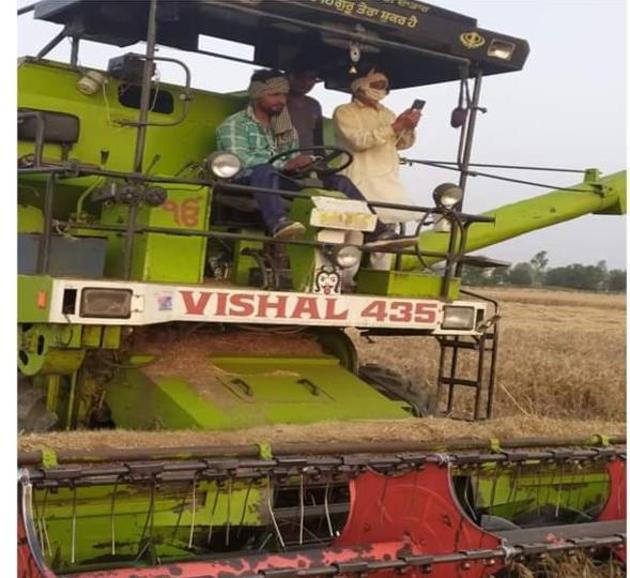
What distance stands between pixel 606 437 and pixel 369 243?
5.08ft

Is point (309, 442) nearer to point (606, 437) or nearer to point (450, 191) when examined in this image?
point (606, 437)

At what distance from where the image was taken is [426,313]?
5316mm

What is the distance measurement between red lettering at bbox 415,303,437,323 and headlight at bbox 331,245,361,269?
54cm

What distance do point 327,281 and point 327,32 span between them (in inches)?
49.4

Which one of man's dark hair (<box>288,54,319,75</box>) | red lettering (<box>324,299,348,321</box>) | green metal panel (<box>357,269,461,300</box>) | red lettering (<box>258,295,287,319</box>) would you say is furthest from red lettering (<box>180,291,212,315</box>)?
man's dark hair (<box>288,54,319,75</box>)

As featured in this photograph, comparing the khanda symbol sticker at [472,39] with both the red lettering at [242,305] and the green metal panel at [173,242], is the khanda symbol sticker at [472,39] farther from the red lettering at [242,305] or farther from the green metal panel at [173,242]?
the red lettering at [242,305]

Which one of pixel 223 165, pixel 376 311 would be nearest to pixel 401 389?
pixel 376 311

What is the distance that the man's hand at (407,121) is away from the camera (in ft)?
18.7

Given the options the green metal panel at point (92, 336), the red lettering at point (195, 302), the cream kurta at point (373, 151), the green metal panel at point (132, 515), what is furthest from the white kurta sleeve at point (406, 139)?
the green metal panel at point (132, 515)

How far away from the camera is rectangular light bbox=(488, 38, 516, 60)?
18.3 feet

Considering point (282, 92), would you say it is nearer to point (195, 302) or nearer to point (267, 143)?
point (267, 143)

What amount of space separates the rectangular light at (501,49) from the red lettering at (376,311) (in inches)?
63.1

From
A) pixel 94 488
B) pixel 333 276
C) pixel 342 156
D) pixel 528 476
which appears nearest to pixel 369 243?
pixel 333 276

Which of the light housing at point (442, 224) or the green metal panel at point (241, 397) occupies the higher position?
the light housing at point (442, 224)
